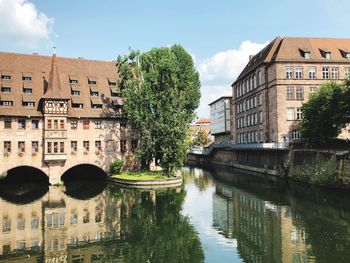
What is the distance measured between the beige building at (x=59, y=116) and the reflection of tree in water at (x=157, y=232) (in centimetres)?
1800

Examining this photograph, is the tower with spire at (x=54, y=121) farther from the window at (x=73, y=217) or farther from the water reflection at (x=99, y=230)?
the window at (x=73, y=217)

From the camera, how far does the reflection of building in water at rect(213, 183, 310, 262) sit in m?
21.3

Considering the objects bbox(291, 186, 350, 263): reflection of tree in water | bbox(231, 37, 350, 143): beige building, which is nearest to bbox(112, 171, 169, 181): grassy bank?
bbox(291, 186, 350, 263): reflection of tree in water

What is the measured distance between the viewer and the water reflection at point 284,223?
842 inches

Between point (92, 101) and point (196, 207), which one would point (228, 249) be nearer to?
point (196, 207)

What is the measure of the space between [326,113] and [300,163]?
31.2 feet

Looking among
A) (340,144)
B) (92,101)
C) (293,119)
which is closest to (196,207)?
(340,144)

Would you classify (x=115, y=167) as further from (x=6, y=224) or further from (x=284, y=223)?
(x=284, y=223)

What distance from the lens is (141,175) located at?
53.8m

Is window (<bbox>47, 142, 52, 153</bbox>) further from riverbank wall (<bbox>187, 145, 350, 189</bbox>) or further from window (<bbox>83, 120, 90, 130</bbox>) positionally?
riverbank wall (<bbox>187, 145, 350, 189</bbox>)

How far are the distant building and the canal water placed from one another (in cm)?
5726

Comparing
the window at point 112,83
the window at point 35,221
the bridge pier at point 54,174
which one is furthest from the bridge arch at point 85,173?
the window at point 35,221

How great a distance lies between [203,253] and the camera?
2178cm

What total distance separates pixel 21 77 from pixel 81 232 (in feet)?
120
